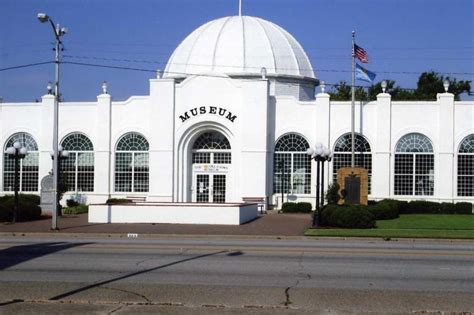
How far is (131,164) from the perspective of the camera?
46750 millimetres

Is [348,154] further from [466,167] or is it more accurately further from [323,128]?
Result: [466,167]

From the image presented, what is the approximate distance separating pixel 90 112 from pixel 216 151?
28.3ft

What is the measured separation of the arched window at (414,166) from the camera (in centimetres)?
4478

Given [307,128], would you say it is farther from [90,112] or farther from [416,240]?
[416,240]

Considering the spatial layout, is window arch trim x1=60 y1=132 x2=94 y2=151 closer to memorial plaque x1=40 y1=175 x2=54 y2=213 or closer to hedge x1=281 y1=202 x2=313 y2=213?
memorial plaque x1=40 y1=175 x2=54 y2=213

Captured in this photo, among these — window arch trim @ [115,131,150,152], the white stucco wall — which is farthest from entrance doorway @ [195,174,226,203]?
window arch trim @ [115,131,150,152]

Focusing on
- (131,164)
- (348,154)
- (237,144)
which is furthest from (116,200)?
(348,154)

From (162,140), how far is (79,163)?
6.11 metres

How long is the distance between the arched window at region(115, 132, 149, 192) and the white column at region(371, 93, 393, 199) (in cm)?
1420

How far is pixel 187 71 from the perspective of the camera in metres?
51.5

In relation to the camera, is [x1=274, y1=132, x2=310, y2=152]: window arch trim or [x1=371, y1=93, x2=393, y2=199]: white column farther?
[x1=274, y1=132, x2=310, y2=152]: window arch trim

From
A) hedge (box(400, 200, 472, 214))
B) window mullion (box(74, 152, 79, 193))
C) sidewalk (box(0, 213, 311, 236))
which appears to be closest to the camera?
sidewalk (box(0, 213, 311, 236))

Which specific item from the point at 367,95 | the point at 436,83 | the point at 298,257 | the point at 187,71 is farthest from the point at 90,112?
Result: the point at 436,83

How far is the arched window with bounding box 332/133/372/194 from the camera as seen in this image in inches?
1785
